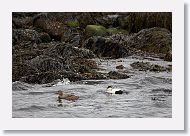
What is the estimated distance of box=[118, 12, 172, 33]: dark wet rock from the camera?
4.27 m

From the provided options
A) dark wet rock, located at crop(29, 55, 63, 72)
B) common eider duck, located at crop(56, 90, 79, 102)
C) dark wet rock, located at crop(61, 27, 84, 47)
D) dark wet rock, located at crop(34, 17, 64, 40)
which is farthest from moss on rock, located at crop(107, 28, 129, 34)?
common eider duck, located at crop(56, 90, 79, 102)

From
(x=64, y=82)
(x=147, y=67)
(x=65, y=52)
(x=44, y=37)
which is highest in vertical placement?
(x=44, y=37)

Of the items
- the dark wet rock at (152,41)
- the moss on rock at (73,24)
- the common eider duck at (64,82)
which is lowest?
the common eider duck at (64,82)

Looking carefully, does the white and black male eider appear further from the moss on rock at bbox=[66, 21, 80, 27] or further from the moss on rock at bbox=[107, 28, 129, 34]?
the moss on rock at bbox=[66, 21, 80, 27]

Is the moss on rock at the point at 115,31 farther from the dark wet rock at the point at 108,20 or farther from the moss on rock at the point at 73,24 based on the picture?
the moss on rock at the point at 73,24

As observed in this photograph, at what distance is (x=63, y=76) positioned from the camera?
14.0ft

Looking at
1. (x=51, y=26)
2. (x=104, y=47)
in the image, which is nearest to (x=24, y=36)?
(x=51, y=26)

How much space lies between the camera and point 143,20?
428cm

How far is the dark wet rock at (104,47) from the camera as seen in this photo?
4.28 m

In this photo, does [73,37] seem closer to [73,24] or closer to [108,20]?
[73,24]

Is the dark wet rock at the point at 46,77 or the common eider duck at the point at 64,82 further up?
the dark wet rock at the point at 46,77

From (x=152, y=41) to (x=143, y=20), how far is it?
0.18 m

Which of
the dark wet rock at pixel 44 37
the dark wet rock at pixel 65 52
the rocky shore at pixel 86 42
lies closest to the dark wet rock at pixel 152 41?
the rocky shore at pixel 86 42

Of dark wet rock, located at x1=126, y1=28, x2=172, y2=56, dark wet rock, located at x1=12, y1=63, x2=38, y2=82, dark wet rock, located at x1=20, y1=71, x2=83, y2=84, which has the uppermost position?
dark wet rock, located at x1=126, y1=28, x2=172, y2=56
